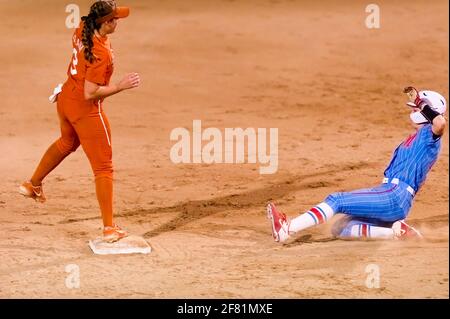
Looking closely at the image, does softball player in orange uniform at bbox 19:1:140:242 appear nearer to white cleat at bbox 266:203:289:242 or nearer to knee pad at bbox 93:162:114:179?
knee pad at bbox 93:162:114:179

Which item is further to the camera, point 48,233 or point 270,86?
point 270,86

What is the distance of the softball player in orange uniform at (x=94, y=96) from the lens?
7867 mm

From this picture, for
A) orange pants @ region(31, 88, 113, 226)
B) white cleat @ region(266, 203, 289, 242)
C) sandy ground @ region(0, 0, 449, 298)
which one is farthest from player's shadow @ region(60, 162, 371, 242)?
white cleat @ region(266, 203, 289, 242)

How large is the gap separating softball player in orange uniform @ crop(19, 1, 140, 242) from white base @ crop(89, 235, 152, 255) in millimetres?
55

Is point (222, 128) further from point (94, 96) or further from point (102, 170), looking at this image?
point (94, 96)

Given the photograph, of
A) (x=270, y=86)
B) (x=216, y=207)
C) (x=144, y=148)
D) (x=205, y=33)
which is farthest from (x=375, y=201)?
(x=205, y=33)

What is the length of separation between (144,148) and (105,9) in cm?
383

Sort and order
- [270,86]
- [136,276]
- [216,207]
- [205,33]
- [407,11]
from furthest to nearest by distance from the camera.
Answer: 1. [407,11]
2. [205,33]
3. [270,86]
4. [216,207]
5. [136,276]

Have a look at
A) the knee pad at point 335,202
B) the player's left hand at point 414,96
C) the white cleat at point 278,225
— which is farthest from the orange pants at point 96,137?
the player's left hand at point 414,96

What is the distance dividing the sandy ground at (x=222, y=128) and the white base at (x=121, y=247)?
0.26ft

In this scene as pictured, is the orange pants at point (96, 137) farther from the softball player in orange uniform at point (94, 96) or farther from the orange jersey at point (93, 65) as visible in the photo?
the orange jersey at point (93, 65)

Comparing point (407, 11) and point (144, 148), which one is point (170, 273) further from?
point (407, 11)

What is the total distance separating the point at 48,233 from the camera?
28.5ft

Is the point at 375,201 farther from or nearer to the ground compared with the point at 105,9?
nearer to the ground
